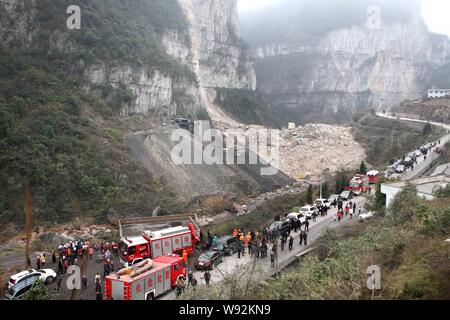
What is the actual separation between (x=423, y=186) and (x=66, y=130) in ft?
122

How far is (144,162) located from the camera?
54312mm

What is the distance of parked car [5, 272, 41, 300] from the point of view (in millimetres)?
19406

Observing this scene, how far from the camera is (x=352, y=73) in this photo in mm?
186875

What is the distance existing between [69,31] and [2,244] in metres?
40.5

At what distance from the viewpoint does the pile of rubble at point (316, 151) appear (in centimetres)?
7069

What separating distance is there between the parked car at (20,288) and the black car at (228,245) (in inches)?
362

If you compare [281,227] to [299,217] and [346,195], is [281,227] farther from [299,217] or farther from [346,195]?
[346,195]

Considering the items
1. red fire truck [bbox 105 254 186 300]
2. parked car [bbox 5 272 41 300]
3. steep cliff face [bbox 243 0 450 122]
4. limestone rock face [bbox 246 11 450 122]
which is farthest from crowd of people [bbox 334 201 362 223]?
limestone rock face [bbox 246 11 450 122]

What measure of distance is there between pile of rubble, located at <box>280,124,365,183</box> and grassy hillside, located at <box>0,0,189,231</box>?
2653 cm

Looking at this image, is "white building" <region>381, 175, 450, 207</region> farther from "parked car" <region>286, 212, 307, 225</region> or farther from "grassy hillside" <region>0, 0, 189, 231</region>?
"grassy hillside" <region>0, 0, 189, 231</region>

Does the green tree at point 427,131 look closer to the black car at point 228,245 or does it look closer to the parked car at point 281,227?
the parked car at point 281,227
